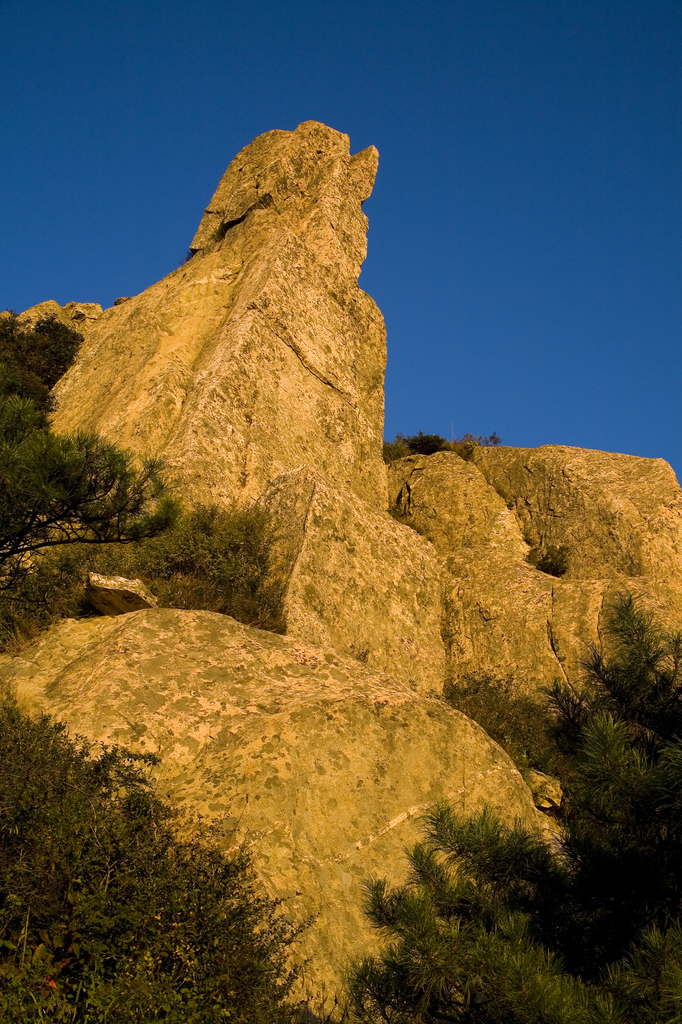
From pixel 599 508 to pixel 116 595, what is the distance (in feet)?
44.1

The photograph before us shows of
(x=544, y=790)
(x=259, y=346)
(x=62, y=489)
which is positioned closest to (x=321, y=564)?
(x=544, y=790)

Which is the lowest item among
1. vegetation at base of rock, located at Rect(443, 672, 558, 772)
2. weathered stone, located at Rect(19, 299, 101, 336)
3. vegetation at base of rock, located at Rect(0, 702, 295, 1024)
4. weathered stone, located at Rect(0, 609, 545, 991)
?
vegetation at base of rock, located at Rect(0, 702, 295, 1024)

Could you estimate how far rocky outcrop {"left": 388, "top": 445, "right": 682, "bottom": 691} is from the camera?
16.8 m

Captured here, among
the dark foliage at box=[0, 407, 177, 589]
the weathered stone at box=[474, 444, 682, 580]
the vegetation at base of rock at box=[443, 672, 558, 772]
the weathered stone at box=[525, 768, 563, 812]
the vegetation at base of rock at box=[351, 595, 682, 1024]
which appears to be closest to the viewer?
the vegetation at base of rock at box=[351, 595, 682, 1024]

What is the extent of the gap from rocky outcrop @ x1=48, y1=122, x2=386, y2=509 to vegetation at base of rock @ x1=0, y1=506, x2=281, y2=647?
1779mm

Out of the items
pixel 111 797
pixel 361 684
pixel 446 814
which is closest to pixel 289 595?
pixel 361 684

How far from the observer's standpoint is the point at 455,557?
1938cm

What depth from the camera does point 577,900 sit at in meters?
6.41

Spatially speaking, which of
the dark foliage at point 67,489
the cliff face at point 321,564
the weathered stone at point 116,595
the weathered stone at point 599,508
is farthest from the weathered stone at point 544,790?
the weathered stone at point 599,508

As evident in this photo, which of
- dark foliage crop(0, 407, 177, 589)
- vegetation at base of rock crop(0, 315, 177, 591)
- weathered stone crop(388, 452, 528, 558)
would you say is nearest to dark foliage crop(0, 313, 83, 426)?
weathered stone crop(388, 452, 528, 558)

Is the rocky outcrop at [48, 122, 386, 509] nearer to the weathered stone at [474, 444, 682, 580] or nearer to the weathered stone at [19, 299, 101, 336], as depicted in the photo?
the weathered stone at [474, 444, 682, 580]

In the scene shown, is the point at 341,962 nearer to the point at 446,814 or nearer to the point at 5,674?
the point at 446,814

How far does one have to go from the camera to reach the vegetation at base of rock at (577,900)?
5.02m

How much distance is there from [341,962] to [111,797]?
267 centimetres
